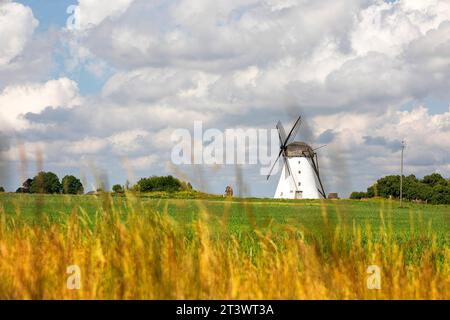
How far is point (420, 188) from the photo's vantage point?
310 feet

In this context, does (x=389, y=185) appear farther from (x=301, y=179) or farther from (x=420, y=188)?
(x=301, y=179)

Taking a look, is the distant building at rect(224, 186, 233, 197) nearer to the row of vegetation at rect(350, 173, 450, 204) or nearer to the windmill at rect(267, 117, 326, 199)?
the windmill at rect(267, 117, 326, 199)

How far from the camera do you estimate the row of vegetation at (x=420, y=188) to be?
9200cm

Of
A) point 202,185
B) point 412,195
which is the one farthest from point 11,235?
point 412,195

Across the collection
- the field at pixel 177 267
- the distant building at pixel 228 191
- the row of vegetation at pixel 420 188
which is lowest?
the field at pixel 177 267

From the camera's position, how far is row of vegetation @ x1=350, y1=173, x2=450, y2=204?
92.0m

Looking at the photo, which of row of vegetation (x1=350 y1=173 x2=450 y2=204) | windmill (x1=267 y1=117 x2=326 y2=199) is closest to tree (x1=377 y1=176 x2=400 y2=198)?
row of vegetation (x1=350 y1=173 x2=450 y2=204)

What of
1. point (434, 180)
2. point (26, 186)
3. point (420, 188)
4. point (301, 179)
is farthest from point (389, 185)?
point (26, 186)

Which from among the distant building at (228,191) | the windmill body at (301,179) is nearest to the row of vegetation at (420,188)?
the windmill body at (301,179)

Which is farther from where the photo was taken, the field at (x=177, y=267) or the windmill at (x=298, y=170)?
the windmill at (x=298, y=170)

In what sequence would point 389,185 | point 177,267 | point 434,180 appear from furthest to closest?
point 434,180 → point 389,185 → point 177,267

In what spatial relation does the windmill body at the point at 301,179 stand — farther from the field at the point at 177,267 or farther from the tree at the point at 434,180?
the field at the point at 177,267

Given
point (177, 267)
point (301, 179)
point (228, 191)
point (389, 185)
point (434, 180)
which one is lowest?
point (177, 267)

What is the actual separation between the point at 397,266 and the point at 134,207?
2805mm
